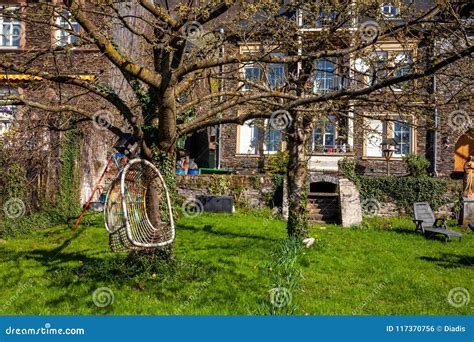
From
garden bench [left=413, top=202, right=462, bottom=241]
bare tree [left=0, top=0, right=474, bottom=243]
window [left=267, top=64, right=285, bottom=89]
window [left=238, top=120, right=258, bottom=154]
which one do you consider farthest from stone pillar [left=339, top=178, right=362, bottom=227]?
bare tree [left=0, top=0, right=474, bottom=243]

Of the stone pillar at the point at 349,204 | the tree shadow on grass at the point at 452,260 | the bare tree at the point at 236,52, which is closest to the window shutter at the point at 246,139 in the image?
the stone pillar at the point at 349,204

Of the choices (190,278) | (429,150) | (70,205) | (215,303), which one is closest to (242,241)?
(190,278)

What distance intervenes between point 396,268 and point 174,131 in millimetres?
5473

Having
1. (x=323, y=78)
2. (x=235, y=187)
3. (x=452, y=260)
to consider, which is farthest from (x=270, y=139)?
(x=452, y=260)

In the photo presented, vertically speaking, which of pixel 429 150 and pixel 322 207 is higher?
pixel 429 150

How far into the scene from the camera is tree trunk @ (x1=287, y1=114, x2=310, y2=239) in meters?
11.2

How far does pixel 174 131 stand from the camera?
26.7ft

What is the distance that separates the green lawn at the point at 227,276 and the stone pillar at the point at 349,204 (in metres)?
3.27

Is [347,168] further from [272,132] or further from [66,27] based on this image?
[66,27]

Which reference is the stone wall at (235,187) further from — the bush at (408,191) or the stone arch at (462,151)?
the stone arch at (462,151)

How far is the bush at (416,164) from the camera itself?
65.6ft

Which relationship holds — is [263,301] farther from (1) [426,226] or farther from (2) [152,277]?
(1) [426,226]

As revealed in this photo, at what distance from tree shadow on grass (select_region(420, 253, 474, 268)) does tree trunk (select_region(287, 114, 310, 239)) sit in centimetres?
304

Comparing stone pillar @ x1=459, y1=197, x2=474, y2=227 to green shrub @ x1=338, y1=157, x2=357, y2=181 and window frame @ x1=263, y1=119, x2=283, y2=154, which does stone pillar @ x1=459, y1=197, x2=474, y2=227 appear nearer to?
green shrub @ x1=338, y1=157, x2=357, y2=181
